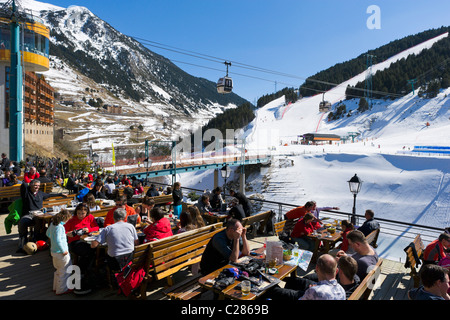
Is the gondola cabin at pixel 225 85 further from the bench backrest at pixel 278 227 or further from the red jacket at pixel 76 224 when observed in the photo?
the red jacket at pixel 76 224

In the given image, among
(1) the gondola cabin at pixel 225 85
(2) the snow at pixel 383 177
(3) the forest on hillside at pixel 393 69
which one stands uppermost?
(3) the forest on hillside at pixel 393 69

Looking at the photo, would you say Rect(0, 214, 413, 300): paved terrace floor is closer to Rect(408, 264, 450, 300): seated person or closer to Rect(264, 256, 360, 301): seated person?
Rect(264, 256, 360, 301): seated person

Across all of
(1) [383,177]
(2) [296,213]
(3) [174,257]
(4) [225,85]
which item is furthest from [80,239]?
(1) [383,177]

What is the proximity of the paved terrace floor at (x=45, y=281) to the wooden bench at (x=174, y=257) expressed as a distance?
0.47 m

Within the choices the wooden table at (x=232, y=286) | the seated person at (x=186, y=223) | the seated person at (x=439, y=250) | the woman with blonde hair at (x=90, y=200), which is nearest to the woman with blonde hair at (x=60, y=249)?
the seated person at (x=186, y=223)

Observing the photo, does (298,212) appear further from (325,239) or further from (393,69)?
(393,69)

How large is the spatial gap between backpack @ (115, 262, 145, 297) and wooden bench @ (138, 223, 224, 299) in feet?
0.33

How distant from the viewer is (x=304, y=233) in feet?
20.1

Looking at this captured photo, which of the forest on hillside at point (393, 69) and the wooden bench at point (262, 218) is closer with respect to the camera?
the wooden bench at point (262, 218)

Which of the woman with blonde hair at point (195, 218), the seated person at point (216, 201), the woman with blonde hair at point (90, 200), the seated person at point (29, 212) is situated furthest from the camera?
the seated person at point (216, 201)

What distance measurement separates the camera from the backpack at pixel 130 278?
404cm

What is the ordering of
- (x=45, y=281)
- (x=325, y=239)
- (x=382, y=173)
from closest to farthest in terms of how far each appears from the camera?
(x=45, y=281)
(x=325, y=239)
(x=382, y=173)

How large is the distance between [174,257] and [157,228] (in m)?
0.58

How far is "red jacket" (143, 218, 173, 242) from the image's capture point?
4.69 metres
